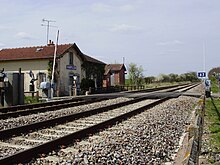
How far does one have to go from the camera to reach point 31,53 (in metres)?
35.9

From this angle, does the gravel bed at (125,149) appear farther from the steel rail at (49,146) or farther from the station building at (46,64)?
the station building at (46,64)

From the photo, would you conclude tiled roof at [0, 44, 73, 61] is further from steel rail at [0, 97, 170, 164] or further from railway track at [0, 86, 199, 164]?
steel rail at [0, 97, 170, 164]

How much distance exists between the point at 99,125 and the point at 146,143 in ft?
7.95

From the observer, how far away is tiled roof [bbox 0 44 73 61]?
112ft

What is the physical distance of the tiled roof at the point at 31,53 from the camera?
3416 centimetres

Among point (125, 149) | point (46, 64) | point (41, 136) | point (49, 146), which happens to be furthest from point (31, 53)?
point (125, 149)

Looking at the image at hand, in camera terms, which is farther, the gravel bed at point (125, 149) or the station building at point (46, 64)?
the station building at point (46, 64)

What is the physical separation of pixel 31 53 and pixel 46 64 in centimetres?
348

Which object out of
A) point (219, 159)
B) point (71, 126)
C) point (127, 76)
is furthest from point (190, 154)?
point (127, 76)

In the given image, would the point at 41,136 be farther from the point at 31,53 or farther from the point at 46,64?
the point at 31,53

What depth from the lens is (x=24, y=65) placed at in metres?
35.0

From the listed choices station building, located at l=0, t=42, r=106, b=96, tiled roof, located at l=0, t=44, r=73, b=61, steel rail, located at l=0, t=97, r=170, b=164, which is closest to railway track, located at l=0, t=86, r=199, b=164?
steel rail, located at l=0, t=97, r=170, b=164

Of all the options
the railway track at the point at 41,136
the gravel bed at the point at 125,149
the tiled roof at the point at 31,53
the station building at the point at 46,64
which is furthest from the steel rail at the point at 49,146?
the tiled roof at the point at 31,53

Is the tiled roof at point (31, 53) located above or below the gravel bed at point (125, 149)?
above
